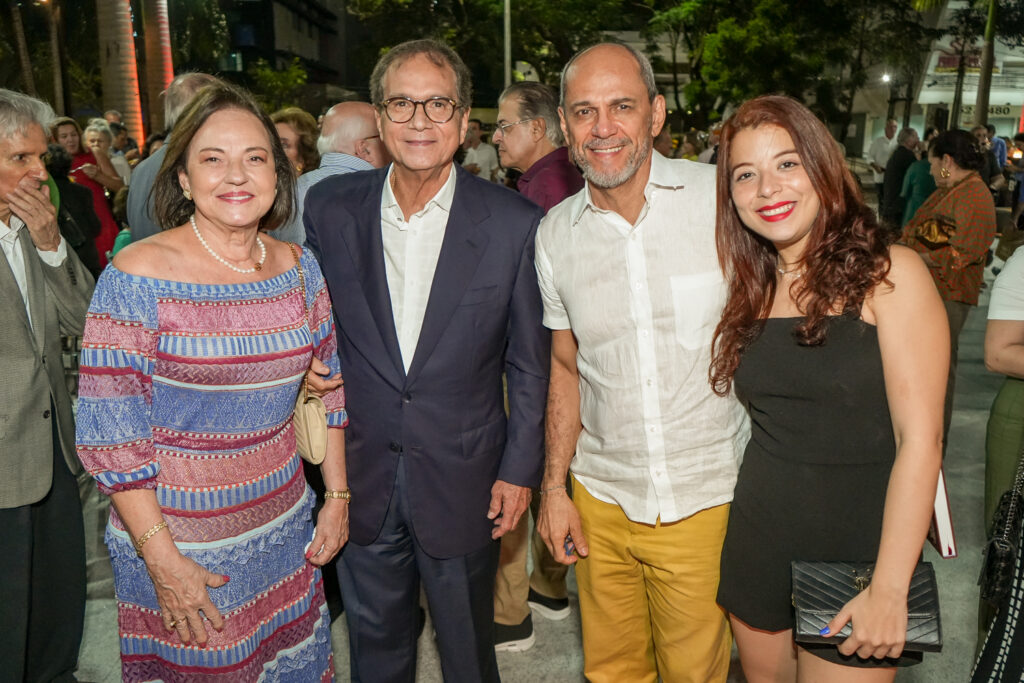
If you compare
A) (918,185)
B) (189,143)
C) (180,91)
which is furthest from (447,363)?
(918,185)

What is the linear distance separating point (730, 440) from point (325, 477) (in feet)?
3.86

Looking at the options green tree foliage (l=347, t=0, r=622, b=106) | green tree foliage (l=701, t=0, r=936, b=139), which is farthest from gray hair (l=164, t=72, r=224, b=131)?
green tree foliage (l=701, t=0, r=936, b=139)

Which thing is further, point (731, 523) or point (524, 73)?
point (524, 73)

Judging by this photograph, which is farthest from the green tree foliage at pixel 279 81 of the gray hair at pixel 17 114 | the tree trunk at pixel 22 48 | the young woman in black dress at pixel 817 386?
the young woman in black dress at pixel 817 386

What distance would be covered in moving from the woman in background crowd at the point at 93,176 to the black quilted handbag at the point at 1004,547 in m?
6.17

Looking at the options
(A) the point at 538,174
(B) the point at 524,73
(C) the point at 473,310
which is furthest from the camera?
(B) the point at 524,73

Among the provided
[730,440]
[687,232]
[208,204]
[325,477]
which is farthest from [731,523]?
[208,204]

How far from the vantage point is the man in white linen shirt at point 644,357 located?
87.2 inches

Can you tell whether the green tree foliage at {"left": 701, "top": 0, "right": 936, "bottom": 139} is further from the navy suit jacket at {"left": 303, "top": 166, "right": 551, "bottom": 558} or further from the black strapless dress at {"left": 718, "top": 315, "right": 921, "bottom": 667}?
the black strapless dress at {"left": 718, "top": 315, "right": 921, "bottom": 667}

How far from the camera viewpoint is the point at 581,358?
242cm

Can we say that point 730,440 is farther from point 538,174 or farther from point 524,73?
point 524,73

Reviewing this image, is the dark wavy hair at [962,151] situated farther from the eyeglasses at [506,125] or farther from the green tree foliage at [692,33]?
the green tree foliage at [692,33]

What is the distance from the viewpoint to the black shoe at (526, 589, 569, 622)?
→ 3.73m

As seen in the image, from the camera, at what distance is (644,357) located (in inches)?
87.7
